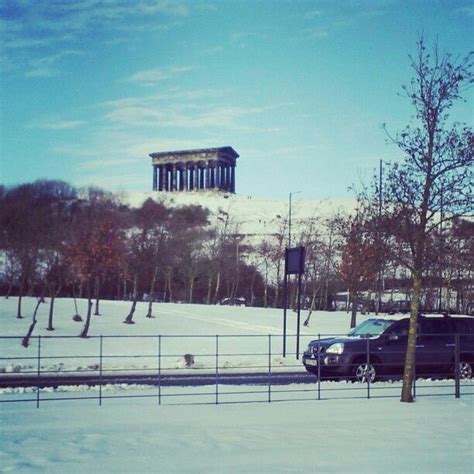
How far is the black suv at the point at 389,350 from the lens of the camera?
17.3m

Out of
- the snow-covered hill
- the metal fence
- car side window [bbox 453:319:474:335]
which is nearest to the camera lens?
the metal fence

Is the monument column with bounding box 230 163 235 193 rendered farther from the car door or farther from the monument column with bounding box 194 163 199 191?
the car door

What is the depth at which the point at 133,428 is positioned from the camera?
34.4 ft

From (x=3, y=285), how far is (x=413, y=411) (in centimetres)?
4198

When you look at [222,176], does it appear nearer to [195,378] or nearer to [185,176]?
[185,176]

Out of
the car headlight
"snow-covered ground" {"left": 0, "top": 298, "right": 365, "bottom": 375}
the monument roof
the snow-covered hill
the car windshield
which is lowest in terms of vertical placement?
"snow-covered ground" {"left": 0, "top": 298, "right": 365, "bottom": 375}

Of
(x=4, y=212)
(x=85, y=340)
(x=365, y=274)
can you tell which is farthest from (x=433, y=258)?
(x=4, y=212)

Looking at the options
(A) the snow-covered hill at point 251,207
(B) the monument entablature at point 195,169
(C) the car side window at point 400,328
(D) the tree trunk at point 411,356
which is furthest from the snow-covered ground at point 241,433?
(B) the monument entablature at point 195,169

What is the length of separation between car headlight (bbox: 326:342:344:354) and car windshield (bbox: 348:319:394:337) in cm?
85

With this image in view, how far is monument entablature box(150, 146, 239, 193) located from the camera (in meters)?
112

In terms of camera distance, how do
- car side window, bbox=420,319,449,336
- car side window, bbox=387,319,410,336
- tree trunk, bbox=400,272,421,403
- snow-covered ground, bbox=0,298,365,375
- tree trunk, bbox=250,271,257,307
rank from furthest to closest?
tree trunk, bbox=250,271,257,307 < snow-covered ground, bbox=0,298,365,375 < car side window, bbox=420,319,449,336 < car side window, bbox=387,319,410,336 < tree trunk, bbox=400,272,421,403

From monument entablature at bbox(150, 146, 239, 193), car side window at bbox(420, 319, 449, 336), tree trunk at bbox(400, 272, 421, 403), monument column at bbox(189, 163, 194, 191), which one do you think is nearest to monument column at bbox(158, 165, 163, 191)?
monument entablature at bbox(150, 146, 239, 193)

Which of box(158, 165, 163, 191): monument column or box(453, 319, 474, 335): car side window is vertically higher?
box(158, 165, 163, 191): monument column

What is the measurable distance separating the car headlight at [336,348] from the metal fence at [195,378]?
288 mm
